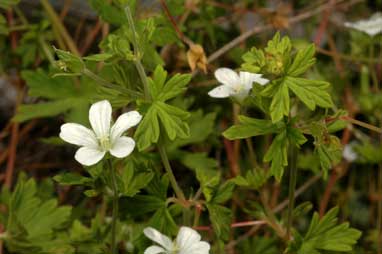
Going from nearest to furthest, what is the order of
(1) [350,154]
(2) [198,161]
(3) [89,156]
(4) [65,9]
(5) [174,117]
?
(3) [89,156], (5) [174,117], (2) [198,161], (1) [350,154], (4) [65,9]

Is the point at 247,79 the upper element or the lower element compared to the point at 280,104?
upper

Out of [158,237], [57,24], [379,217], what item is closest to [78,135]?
[158,237]

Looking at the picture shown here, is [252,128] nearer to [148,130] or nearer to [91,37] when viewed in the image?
[148,130]

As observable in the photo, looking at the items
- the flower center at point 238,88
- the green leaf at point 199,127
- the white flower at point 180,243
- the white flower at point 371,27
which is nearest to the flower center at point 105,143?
the white flower at point 180,243

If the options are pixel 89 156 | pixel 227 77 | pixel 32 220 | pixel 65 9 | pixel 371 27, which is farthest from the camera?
pixel 65 9

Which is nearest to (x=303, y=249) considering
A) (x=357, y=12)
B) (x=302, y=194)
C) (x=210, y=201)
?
(x=210, y=201)

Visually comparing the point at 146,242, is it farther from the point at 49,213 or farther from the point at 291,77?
the point at 291,77

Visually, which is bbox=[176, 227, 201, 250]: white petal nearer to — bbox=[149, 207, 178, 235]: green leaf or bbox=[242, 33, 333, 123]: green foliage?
bbox=[149, 207, 178, 235]: green leaf
